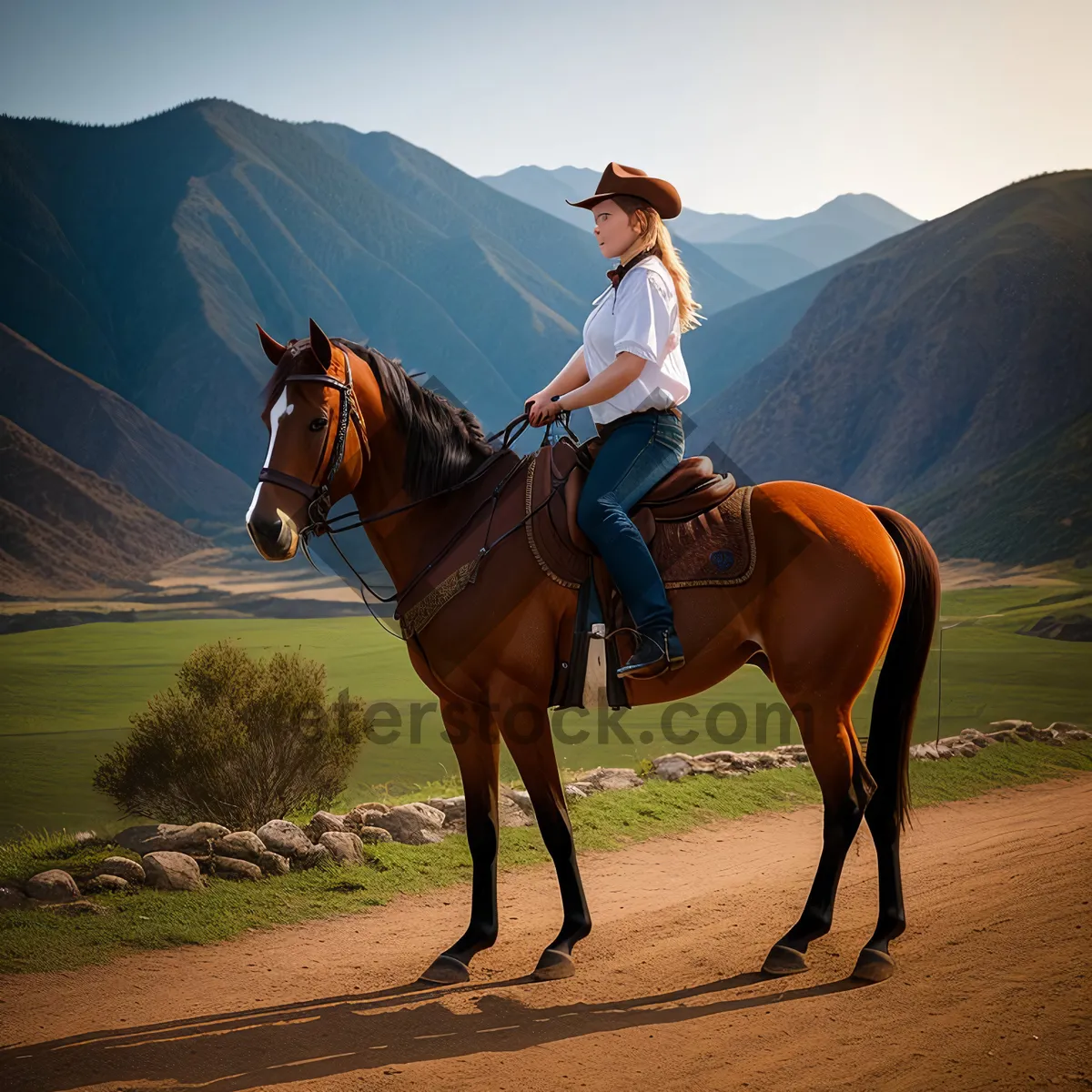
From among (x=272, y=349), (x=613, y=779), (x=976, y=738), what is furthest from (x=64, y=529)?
(x=272, y=349)

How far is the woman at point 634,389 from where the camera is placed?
13.3 ft

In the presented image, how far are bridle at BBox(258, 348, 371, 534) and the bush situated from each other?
13.2ft

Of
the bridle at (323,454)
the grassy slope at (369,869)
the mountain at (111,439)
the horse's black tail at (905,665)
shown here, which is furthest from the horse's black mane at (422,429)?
the mountain at (111,439)

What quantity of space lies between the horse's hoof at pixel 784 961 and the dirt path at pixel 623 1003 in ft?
0.23

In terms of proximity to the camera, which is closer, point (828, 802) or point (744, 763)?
point (828, 802)

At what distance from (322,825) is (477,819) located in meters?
2.38

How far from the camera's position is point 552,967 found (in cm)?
424

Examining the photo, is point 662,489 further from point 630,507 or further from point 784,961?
point 784,961

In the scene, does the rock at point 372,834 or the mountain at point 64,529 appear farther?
the mountain at point 64,529

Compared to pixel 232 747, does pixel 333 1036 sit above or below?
below

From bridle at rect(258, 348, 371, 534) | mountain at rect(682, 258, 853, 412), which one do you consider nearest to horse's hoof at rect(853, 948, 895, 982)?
bridle at rect(258, 348, 371, 534)

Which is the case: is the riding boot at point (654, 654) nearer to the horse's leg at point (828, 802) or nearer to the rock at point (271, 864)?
the horse's leg at point (828, 802)

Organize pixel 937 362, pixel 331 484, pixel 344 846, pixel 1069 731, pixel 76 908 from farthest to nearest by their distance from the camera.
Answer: pixel 937 362 → pixel 1069 731 → pixel 344 846 → pixel 76 908 → pixel 331 484

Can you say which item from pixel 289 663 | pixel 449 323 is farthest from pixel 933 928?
pixel 449 323
